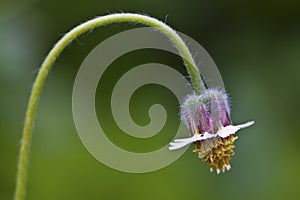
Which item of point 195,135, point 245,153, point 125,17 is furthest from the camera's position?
point 245,153

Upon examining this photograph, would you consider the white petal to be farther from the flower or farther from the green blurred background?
the green blurred background

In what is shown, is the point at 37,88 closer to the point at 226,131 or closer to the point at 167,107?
the point at 226,131

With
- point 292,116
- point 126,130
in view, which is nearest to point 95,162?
point 126,130

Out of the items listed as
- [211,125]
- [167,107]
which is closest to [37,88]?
[211,125]

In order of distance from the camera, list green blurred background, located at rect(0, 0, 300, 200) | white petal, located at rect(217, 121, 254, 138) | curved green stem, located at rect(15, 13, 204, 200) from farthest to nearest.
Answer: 1. green blurred background, located at rect(0, 0, 300, 200)
2. white petal, located at rect(217, 121, 254, 138)
3. curved green stem, located at rect(15, 13, 204, 200)

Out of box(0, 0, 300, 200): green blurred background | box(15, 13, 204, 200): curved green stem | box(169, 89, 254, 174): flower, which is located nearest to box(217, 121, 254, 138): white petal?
box(169, 89, 254, 174): flower

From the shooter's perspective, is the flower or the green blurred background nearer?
the flower

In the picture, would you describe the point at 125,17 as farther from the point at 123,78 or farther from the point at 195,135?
the point at 123,78
